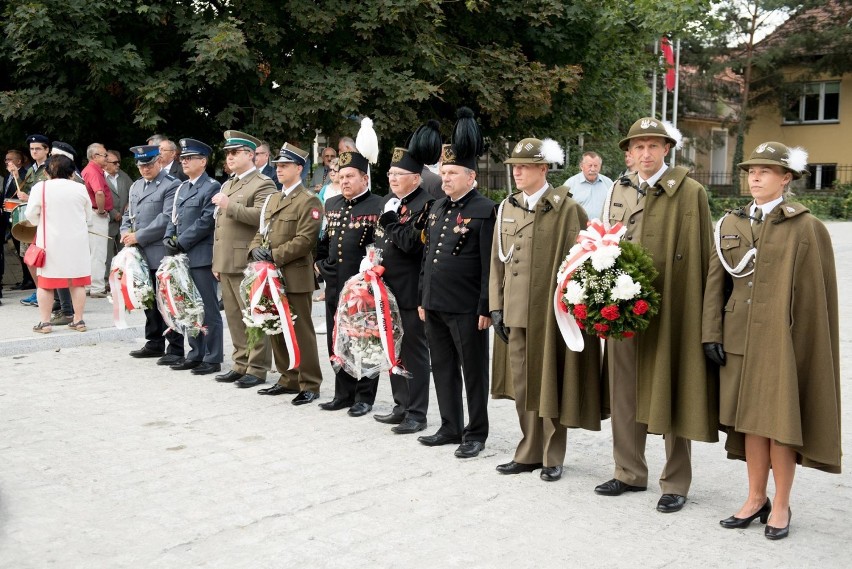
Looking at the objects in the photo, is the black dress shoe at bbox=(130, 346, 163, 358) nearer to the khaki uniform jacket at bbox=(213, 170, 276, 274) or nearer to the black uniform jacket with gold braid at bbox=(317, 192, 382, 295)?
the khaki uniform jacket at bbox=(213, 170, 276, 274)

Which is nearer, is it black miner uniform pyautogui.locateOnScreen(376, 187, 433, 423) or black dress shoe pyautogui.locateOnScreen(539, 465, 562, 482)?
black dress shoe pyautogui.locateOnScreen(539, 465, 562, 482)

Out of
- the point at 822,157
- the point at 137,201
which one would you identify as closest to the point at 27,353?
the point at 137,201

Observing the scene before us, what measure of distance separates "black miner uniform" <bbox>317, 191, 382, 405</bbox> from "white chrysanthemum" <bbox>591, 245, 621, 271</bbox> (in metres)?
2.84

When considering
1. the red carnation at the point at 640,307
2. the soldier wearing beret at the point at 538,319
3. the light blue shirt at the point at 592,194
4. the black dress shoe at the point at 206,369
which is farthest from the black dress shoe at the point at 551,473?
the light blue shirt at the point at 592,194

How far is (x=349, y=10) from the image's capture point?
51.3 feet

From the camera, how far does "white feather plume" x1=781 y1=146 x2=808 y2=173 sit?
506cm

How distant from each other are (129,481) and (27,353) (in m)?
5.13

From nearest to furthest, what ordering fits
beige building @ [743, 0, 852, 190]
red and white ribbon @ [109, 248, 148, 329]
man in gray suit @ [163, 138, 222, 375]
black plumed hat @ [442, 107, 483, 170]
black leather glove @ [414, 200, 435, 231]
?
black plumed hat @ [442, 107, 483, 170]
black leather glove @ [414, 200, 435, 231]
man in gray suit @ [163, 138, 222, 375]
red and white ribbon @ [109, 248, 148, 329]
beige building @ [743, 0, 852, 190]

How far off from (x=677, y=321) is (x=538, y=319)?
0.92 metres

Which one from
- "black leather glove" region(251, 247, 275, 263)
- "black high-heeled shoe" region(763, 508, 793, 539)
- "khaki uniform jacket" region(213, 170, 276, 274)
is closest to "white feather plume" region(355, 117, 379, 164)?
"black leather glove" region(251, 247, 275, 263)

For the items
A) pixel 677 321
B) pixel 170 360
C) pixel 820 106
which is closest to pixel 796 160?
pixel 677 321

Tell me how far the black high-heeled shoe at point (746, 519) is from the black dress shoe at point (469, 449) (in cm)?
188

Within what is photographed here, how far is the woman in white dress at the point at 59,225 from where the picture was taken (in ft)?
36.6

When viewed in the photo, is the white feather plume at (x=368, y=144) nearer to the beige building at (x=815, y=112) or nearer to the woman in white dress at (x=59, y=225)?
the woman in white dress at (x=59, y=225)
